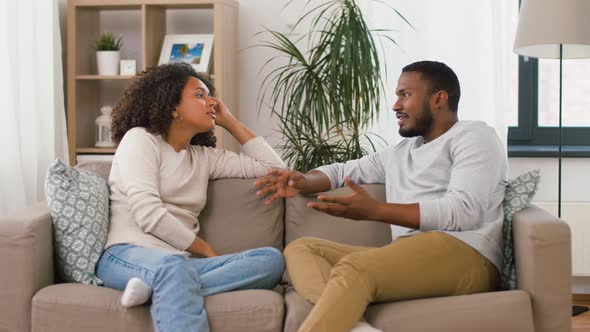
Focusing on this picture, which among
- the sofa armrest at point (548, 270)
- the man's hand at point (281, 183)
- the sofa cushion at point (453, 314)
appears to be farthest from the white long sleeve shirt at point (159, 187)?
the sofa armrest at point (548, 270)

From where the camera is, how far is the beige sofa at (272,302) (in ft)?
8.44

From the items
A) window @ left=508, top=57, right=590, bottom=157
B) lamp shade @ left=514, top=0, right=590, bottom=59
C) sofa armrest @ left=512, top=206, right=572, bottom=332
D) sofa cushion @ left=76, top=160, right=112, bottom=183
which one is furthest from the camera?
window @ left=508, top=57, right=590, bottom=157

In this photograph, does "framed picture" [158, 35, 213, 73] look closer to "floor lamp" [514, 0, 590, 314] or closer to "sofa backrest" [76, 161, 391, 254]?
"sofa backrest" [76, 161, 391, 254]

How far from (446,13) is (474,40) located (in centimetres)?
20

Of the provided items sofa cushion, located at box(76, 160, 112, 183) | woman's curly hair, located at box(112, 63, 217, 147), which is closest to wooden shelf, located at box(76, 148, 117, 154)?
sofa cushion, located at box(76, 160, 112, 183)

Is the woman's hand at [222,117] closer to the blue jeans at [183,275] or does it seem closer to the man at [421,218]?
the man at [421,218]

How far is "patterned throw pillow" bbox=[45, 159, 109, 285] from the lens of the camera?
9.29 ft

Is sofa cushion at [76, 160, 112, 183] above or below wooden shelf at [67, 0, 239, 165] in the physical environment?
below

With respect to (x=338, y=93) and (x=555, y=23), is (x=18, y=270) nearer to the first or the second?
(x=338, y=93)

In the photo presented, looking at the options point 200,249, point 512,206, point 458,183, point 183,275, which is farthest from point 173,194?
point 512,206

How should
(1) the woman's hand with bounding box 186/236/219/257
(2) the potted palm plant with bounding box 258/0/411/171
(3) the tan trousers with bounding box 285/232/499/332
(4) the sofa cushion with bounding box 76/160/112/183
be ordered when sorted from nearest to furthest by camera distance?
1. (3) the tan trousers with bounding box 285/232/499/332
2. (1) the woman's hand with bounding box 186/236/219/257
3. (4) the sofa cushion with bounding box 76/160/112/183
4. (2) the potted palm plant with bounding box 258/0/411/171

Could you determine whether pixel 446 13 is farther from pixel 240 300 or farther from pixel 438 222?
pixel 240 300

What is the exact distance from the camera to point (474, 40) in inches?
177

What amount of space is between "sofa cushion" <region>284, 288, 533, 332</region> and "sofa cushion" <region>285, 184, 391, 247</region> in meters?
0.48
